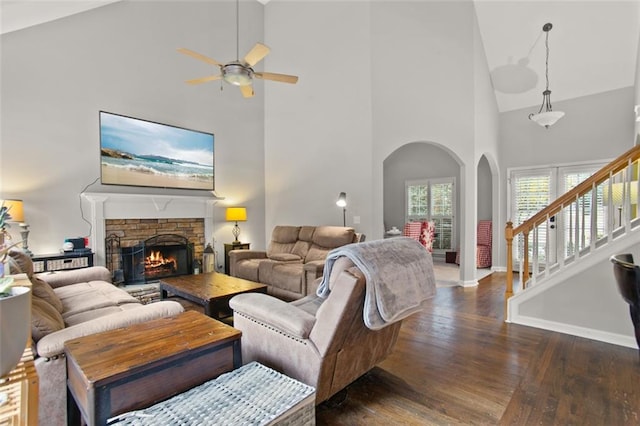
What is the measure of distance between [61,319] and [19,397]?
1264mm

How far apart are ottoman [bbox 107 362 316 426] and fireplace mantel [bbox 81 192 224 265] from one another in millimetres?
3865

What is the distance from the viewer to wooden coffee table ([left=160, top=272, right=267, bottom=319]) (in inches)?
120

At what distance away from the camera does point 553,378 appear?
2324 millimetres

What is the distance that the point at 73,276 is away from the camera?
326 cm

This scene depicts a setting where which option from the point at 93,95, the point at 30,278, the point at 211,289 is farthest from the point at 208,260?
the point at 30,278

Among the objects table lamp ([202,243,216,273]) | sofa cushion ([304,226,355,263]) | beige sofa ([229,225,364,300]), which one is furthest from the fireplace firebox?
sofa cushion ([304,226,355,263])

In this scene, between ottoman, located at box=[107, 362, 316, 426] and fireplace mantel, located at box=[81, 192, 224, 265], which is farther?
fireplace mantel, located at box=[81, 192, 224, 265]

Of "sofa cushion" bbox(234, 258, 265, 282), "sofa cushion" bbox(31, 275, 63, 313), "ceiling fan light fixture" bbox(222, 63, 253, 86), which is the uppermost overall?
"ceiling fan light fixture" bbox(222, 63, 253, 86)

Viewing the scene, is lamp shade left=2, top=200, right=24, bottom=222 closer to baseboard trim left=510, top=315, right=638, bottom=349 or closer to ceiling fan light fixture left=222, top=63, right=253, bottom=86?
ceiling fan light fixture left=222, top=63, right=253, bottom=86

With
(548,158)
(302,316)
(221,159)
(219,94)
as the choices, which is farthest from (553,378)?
(219,94)

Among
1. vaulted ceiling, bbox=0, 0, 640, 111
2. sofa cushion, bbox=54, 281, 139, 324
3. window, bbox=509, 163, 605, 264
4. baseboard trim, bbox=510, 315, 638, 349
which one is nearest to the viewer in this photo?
sofa cushion, bbox=54, 281, 139, 324

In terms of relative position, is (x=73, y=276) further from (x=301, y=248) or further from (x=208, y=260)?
(x=301, y=248)

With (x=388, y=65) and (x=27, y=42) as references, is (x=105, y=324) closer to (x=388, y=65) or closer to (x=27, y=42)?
(x=27, y=42)

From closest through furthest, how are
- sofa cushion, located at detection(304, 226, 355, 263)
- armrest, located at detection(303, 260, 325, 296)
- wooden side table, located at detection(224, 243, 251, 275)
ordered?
armrest, located at detection(303, 260, 325, 296) → sofa cushion, located at detection(304, 226, 355, 263) → wooden side table, located at detection(224, 243, 251, 275)
